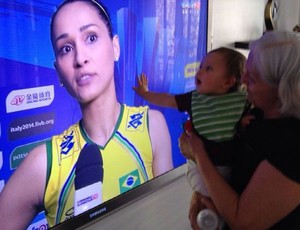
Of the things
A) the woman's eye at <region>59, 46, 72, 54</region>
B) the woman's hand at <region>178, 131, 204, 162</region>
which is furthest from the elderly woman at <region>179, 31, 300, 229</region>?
the woman's eye at <region>59, 46, 72, 54</region>

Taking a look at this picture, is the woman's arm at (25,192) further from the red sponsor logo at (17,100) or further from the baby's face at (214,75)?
the baby's face at (214,75)

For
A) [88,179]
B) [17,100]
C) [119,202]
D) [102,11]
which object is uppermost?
[102,11]

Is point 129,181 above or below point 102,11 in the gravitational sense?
below

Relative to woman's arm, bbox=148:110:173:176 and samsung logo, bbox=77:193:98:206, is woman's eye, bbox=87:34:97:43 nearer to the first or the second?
woman's arm, bbox=148:110:173:176

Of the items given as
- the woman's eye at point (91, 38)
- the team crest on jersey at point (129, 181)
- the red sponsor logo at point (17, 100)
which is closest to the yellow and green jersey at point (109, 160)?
the team crest on jersey at point (129, 181)

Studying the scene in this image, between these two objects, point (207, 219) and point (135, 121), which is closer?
point (207, 219)

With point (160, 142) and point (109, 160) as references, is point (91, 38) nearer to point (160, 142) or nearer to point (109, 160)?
point (109, 160)

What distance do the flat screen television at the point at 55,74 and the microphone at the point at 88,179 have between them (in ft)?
0.14

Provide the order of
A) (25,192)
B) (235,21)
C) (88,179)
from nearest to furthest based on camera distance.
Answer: (25,192), (88,179), (235,21)

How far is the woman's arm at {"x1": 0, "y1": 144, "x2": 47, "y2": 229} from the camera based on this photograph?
46.2 inches

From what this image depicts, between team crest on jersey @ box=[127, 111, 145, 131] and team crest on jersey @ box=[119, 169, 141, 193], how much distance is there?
0.20m

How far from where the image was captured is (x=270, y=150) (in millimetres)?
1065

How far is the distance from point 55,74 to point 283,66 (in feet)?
2.32

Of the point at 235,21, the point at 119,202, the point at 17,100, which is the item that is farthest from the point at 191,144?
the point at 235,21
